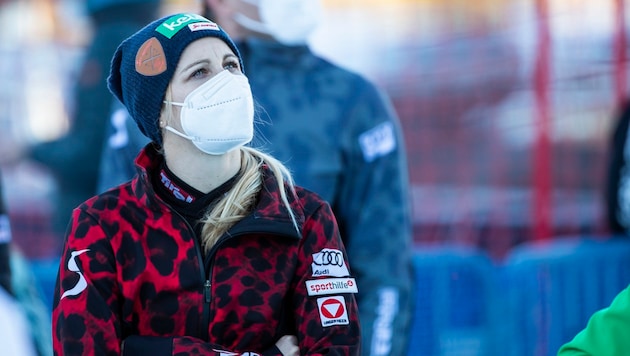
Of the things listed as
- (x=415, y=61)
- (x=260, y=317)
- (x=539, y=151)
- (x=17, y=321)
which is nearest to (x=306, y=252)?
(x=260, y=317)

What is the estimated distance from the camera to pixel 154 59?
3.02 m

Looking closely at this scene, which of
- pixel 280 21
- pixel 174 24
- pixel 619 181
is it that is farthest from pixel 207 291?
pixel 619 181

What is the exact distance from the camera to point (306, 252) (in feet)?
9.75

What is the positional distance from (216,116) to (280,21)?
1251mm

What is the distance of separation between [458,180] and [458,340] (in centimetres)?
224

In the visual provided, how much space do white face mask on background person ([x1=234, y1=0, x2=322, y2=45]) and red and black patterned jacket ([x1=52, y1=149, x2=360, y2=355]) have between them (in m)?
1.38

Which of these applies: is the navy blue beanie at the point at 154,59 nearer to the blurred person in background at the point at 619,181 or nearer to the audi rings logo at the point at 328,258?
the audi rings logo at the point at 328,258

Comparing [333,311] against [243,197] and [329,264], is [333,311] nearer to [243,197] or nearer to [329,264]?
[329,264]

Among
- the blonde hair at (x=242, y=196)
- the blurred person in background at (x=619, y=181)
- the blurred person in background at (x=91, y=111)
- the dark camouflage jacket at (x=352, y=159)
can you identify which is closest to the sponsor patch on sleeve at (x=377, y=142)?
the dark camouflage jacket at (x=352, y=159)

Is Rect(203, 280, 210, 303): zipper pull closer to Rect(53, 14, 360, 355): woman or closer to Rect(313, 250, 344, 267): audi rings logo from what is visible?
Rect(53, 14, 360, 355): woman

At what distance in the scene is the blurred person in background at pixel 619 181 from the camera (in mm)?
6613

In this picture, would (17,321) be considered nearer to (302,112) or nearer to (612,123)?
(302,112)

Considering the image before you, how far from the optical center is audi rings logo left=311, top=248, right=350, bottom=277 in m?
2.96

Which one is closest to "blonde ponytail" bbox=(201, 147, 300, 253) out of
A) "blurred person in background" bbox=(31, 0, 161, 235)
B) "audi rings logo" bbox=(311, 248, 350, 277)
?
"audi rings logo" bbox=(311, 248, 350, 277)
